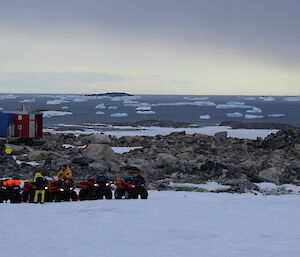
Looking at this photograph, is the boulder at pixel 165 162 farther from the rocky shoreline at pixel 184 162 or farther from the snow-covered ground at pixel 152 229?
the snow-covered ground at pixel 152 229

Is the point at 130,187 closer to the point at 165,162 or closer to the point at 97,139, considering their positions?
the point at 165,162

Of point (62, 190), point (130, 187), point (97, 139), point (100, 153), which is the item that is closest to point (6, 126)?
point (97, 139)

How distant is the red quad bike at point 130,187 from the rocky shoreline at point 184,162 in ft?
16.6

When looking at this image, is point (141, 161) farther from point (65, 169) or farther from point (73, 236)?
point (73, 236)

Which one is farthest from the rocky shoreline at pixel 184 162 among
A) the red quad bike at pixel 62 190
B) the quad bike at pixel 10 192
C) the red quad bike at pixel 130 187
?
the quad bike at pixel 10 192

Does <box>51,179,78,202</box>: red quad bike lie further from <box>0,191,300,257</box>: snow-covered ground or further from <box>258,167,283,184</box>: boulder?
<box>258,167,283,184</box>: boulder

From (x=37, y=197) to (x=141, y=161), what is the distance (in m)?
14.8

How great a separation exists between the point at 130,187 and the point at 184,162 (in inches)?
490

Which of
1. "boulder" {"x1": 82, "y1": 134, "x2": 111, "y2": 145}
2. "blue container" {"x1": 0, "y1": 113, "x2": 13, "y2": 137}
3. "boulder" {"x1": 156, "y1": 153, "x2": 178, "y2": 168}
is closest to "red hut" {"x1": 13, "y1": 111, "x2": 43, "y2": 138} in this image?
"blue container" {"x1": 0, "y1": 113, "x2": 13, "y2": 137}

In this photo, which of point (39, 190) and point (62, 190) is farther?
point (62, 190)

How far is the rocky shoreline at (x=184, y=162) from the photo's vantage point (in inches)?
937

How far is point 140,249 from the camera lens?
8.95 meters

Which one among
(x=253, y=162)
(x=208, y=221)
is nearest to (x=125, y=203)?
(x=208, y=221)

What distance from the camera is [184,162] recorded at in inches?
1086
